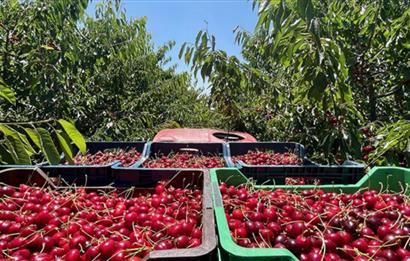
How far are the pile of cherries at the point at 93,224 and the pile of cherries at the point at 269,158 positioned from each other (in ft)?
4.11

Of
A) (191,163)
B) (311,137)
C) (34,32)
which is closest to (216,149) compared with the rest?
(191,163)

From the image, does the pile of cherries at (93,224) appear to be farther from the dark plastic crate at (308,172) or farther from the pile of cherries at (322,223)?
the dark plastic crate at (308,172)

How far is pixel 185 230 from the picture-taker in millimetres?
931

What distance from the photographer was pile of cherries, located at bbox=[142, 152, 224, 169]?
2.35 metres

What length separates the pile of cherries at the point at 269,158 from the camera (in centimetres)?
246

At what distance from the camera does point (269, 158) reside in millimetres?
2578

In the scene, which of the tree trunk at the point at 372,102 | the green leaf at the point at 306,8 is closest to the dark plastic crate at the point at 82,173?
the green leaf at the point at 306,8

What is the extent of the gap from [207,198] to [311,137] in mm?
2747

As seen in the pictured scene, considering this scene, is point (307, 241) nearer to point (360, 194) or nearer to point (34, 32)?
point (360, 194)

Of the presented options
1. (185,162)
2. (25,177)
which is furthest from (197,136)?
(25,177)

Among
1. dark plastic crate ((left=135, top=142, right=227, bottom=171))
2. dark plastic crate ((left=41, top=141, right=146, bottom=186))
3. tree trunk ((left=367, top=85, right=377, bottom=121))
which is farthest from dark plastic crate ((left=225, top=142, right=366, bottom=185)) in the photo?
tree trunk ((left=367, top=85, right=377, bottom=121))

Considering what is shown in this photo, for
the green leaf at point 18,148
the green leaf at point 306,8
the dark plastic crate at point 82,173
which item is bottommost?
the dark plastic crate at point 82,173

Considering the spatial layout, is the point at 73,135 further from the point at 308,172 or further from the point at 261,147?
the point at 261,147

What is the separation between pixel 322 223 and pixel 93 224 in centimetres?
72
